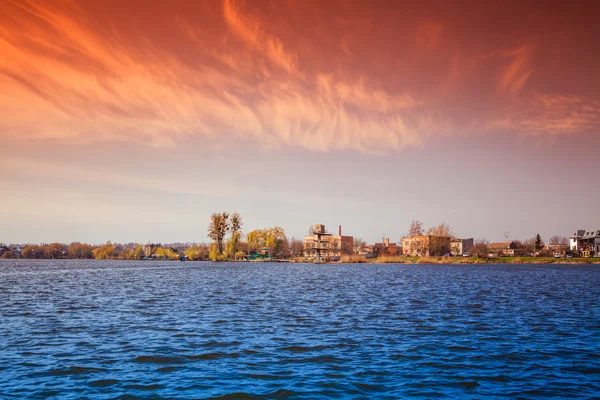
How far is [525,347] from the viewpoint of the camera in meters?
24.4

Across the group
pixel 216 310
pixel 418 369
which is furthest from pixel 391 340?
pixel 216 310

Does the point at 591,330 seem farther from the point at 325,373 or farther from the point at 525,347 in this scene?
the point at 325,373

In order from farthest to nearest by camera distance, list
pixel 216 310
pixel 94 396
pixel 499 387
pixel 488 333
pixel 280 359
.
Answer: pixel 216 310, pixel 488 333, pixel 280 359, pixel 499 387, pixel 94 396

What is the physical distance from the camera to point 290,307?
133 ft

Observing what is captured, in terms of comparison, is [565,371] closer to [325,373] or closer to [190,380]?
[325,373]

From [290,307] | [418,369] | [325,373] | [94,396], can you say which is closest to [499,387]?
[418,369]

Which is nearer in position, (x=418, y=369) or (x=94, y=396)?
(x=94, y=396)

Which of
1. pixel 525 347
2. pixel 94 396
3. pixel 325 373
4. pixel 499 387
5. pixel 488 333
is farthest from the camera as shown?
pixel 488 333

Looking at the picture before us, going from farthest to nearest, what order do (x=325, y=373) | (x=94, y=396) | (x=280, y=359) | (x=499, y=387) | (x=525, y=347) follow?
1. (x=525, y=347)
2. (x=280, y=359)
3. (x=325, y=373)
4. (x=499, y=387)
5. (x=94, y=396)

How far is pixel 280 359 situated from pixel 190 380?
15.3 ft

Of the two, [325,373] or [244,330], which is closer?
[325,373]

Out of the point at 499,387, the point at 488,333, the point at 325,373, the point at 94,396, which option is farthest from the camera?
the point at 488,333

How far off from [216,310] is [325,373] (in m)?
20.9

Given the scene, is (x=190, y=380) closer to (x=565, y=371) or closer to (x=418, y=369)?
(x=418, y=369)
